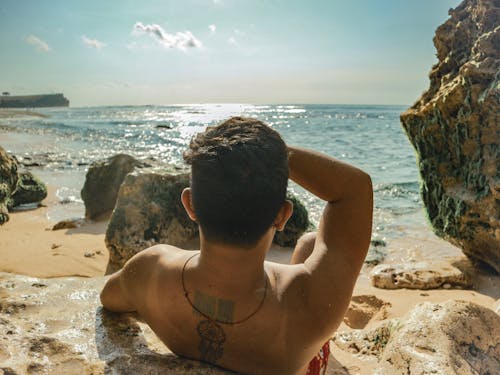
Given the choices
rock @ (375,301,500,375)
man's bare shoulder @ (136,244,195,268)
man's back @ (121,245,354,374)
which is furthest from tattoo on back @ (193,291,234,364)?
rock @ (375,301,500,375)

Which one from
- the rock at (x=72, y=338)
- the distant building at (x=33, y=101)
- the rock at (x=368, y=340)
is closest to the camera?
the rock at (x=72, y=338)

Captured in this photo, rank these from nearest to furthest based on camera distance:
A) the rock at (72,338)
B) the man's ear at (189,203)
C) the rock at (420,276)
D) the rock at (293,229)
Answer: the man's ear at (189,203)
the rock at (72,338)
the rock at (420,276)
the rock at (293,229)

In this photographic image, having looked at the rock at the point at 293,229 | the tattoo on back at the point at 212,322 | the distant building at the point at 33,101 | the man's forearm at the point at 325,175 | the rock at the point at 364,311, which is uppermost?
the distant building at the point at 33,101

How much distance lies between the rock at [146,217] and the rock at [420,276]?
216cm

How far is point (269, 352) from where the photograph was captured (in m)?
1.47

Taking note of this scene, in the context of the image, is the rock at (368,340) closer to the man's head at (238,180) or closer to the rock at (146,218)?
the man's head at (238,180)

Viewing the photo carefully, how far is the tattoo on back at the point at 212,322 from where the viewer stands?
144 centimetres

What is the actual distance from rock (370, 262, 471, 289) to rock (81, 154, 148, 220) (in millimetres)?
4154

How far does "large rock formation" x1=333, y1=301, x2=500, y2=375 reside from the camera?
5.52 ft

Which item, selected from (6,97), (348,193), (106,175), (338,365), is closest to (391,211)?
(106,175)

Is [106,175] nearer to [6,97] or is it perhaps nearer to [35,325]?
[35,325]

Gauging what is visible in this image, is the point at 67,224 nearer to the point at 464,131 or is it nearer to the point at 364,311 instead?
the point at 364,311

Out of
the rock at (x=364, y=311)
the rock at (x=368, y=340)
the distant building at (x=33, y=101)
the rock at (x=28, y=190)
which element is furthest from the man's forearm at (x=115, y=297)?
the distant building at (x=33, y=101)

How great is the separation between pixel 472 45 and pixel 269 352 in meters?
4.10
